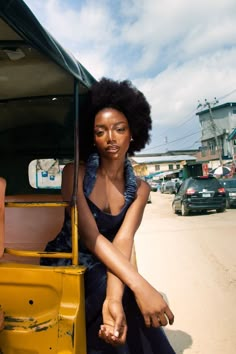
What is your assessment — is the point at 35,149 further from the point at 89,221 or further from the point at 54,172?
the point at 89,221

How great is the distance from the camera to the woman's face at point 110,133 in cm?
223

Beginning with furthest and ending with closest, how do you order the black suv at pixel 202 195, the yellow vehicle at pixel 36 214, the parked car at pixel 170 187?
the parked car at pixel 170 187 → the black suv at pixel 202 195 → the yellow vehicle at pixel 36 214

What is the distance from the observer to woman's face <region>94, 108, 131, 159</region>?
2.23 metres

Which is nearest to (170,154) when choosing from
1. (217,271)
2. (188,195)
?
(188,195)

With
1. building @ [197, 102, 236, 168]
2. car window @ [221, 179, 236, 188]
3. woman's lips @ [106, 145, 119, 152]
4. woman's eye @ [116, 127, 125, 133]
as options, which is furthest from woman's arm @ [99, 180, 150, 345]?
building @ [197, 102, 236, 168]

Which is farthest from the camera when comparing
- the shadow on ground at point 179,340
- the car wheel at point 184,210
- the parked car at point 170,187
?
the parked car at point 170,187

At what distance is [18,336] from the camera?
179 centimetres

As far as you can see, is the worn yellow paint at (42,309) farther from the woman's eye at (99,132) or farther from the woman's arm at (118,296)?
the woman's eye at (99,132)

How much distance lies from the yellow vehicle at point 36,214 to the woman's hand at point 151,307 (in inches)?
12.3

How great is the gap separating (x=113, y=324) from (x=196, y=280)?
3.61 metres

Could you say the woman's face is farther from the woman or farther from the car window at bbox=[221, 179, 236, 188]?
the car window at bbox=[221, 179, 236, 188]

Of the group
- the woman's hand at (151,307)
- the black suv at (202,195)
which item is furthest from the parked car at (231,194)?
the woman's hand at (151,307)

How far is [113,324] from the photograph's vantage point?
1.74 meters

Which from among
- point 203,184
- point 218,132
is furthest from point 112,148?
point 218,132
